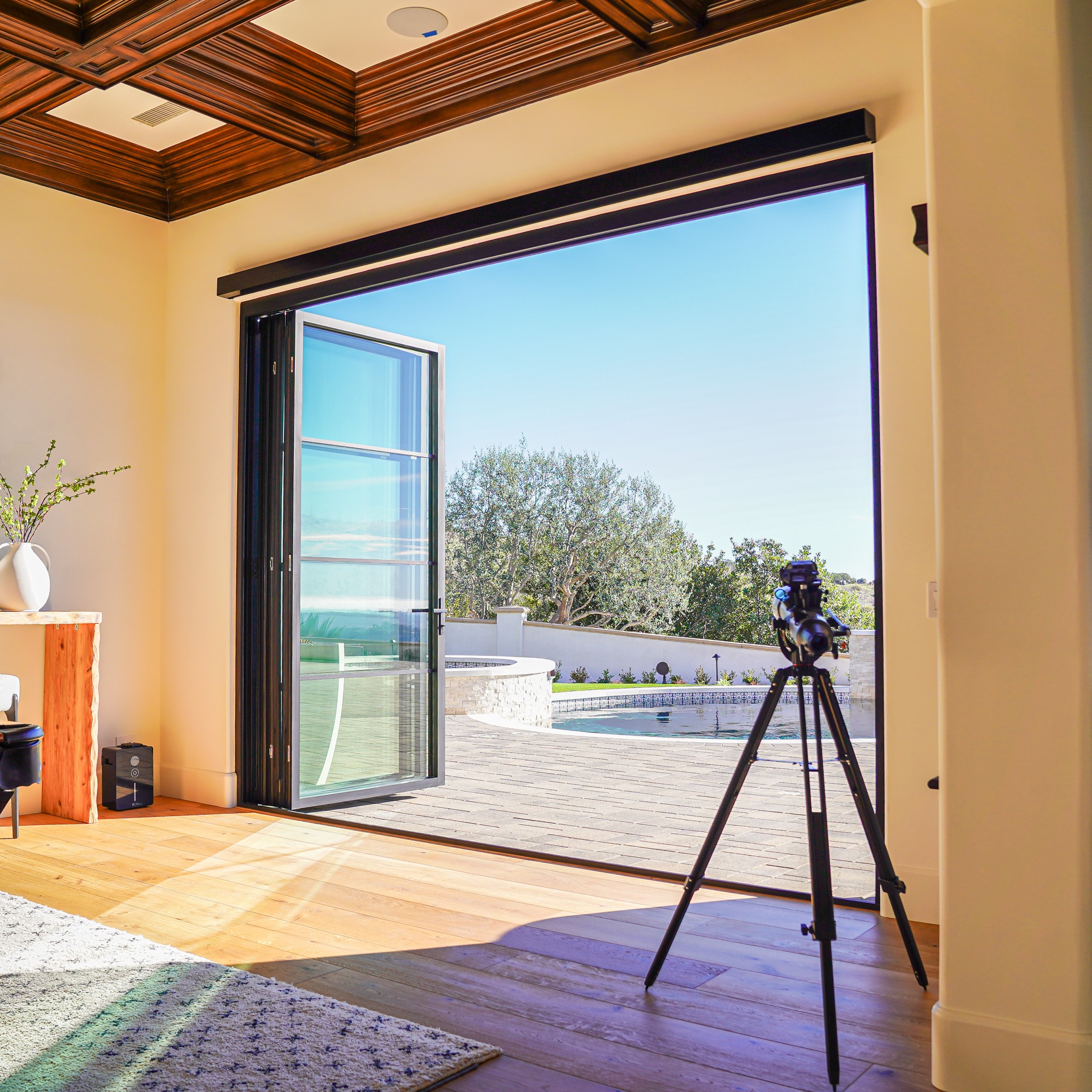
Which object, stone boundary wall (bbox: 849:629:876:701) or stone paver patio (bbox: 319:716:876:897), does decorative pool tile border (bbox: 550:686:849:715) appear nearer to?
stone boundary wall (bbox: 849:629:876:701)

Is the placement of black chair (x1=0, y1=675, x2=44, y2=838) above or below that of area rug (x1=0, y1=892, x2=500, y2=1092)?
above

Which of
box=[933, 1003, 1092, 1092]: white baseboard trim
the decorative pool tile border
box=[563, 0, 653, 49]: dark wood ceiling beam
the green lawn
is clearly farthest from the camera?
the green lawn

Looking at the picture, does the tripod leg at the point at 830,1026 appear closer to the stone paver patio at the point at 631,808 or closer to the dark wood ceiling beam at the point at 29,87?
the stone paver patio at the point at 631,808

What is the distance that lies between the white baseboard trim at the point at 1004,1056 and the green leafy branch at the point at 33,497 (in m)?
3.93

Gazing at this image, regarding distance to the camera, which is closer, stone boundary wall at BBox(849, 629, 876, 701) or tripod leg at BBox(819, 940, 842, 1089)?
tripod leg at BBox(819, 940, 842, 1089)

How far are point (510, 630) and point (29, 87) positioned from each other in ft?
40.6

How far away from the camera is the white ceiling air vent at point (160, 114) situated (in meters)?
4.29

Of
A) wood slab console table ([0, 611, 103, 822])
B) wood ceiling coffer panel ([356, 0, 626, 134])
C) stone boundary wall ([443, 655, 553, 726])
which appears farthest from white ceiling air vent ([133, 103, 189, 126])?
stone boundary wall ([443, 655, 553, 726])

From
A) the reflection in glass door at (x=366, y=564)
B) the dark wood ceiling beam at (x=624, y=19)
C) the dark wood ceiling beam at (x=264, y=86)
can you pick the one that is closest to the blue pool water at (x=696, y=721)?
the reflection in glass door at (x=366, y=564)

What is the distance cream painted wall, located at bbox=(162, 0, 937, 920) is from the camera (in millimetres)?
2928

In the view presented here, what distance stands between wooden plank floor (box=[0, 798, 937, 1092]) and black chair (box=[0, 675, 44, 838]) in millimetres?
283

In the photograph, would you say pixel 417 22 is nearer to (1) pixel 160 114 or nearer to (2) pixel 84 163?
(1) pixel 160 114

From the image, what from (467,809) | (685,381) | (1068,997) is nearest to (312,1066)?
(1068,997)

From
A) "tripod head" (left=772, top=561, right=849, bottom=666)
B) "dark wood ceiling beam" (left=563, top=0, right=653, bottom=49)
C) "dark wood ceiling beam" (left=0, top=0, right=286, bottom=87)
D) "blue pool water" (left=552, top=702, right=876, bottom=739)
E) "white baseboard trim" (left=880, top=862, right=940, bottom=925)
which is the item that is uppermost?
"dark wood ceiling beam" (left=0, top=0, right=286, bottom=87)
